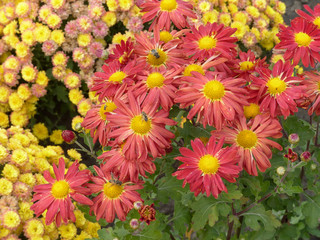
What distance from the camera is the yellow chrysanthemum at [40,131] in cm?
369

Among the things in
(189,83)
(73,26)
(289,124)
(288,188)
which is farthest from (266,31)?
(189,83)

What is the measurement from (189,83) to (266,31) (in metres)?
2.59

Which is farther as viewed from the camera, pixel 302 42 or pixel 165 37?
pixel 165 37

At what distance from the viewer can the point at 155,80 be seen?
1.50 metres

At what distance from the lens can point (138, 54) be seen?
1.71 metres

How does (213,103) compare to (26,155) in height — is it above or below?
above

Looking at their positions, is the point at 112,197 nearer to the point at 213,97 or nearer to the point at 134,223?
the point at 134,223

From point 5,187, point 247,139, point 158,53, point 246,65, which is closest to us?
point 247,139

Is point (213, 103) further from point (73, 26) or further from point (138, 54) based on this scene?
point (73, 26)

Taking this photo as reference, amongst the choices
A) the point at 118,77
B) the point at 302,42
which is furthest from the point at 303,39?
the point at 118,77

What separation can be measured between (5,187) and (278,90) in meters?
1.74

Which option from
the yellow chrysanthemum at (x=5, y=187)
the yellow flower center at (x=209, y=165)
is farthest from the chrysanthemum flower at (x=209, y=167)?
the yellow chrysanthemum at (x=5, y=187)

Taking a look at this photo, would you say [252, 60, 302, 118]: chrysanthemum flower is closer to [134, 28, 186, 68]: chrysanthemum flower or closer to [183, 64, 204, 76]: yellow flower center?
[183, 64, 204, 76]: yellow flower center

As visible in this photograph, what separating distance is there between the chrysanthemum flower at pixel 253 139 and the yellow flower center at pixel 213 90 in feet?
0.51
